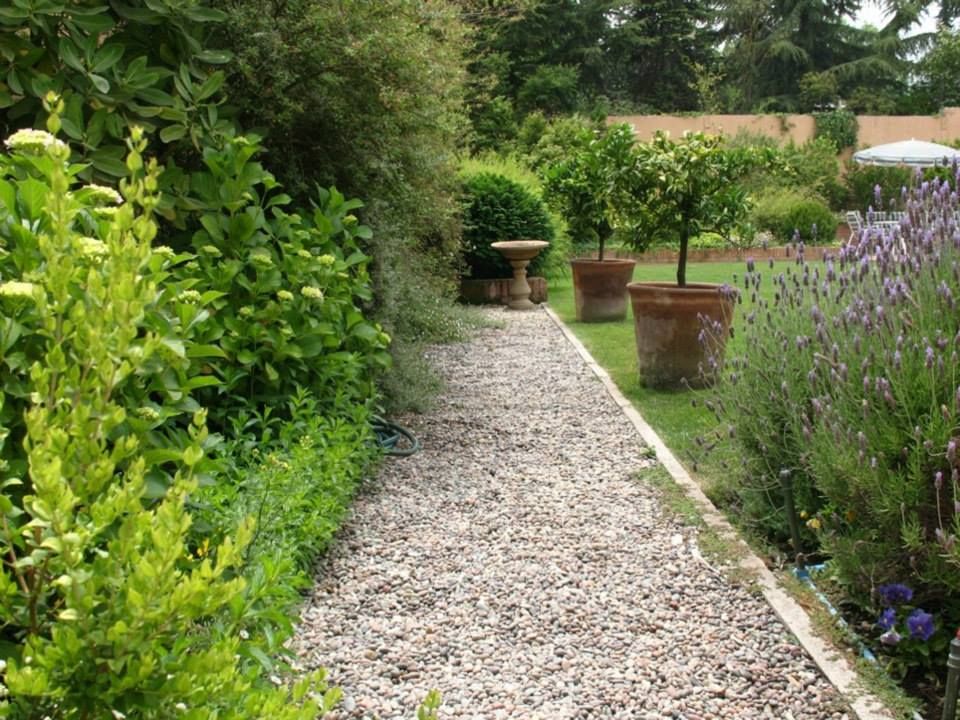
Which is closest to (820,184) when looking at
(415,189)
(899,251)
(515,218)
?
(515,218)

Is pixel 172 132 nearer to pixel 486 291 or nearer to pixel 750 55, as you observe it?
pixel 486 291

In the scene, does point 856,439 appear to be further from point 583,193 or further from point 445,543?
point 583,193

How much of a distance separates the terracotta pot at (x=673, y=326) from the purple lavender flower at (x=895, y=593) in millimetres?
3478

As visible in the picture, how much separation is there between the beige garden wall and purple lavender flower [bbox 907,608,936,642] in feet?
79.1

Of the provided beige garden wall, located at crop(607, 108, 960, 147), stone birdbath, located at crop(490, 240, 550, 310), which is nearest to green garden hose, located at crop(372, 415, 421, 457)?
stone birdbath, located at crop(490, 240, 550, 310)

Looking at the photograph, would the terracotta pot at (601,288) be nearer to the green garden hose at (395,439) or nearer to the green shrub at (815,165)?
the green garden hose at (395,439)

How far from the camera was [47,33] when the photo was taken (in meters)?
3.47

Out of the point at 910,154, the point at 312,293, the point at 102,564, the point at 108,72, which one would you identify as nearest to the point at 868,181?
the point at 910,154

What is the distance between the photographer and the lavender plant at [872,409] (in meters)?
2.62

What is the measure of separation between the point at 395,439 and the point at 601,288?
5838mm

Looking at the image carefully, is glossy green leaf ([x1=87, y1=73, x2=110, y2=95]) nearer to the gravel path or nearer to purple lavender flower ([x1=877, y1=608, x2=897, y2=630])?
the gravel path

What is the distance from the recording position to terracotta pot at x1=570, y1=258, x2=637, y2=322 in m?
10.2

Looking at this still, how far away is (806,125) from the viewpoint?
2628 centimetres

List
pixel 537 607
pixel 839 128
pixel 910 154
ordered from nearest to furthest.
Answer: pixel 537 607 → pixel 910 154 → pixel 839 128
